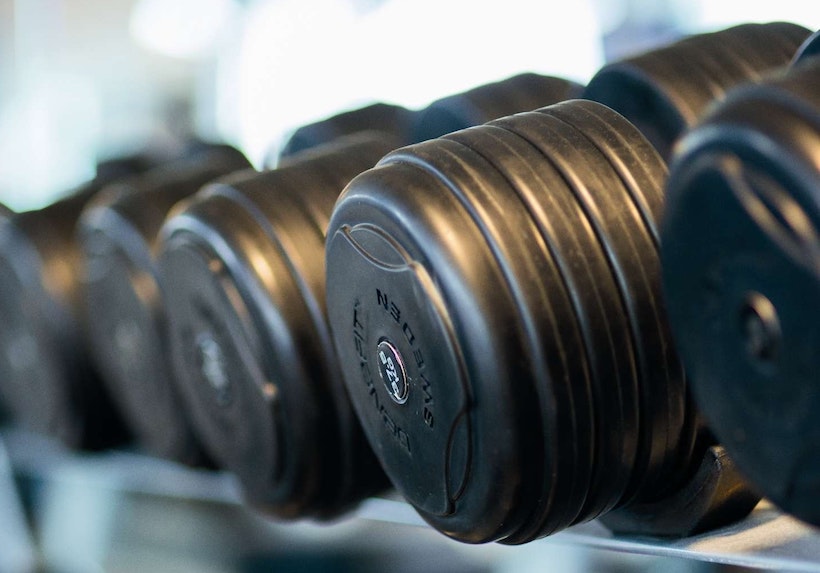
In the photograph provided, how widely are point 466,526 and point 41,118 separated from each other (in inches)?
107

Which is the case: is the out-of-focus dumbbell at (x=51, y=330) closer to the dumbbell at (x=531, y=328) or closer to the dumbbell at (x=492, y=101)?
the dumbbell at (x=492, y=101)

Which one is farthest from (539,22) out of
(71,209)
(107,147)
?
(107,147)

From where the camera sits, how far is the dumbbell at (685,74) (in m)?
0.93

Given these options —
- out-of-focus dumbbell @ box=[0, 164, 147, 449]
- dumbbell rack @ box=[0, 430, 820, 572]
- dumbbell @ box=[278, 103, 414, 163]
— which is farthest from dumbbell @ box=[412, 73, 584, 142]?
out-of-focus dumbbell @ box=[0, 164, 147, 449]

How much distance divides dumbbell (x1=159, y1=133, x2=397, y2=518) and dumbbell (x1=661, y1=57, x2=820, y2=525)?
47 cm

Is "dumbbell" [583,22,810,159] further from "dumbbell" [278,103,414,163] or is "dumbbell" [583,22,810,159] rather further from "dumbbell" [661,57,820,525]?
"dumbbell" [278,103,414,163]

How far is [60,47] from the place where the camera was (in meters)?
3.03

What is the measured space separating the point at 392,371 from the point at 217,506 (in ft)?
2.87

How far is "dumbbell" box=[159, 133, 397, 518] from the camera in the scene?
103cm

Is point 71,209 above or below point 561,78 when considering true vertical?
below

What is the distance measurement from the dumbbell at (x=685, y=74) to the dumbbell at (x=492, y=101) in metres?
0.14

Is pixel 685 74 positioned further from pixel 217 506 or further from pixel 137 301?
pixel 217 506

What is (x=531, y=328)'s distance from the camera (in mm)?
→ 744

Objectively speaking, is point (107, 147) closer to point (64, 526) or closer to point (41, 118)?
point (41, 118)
